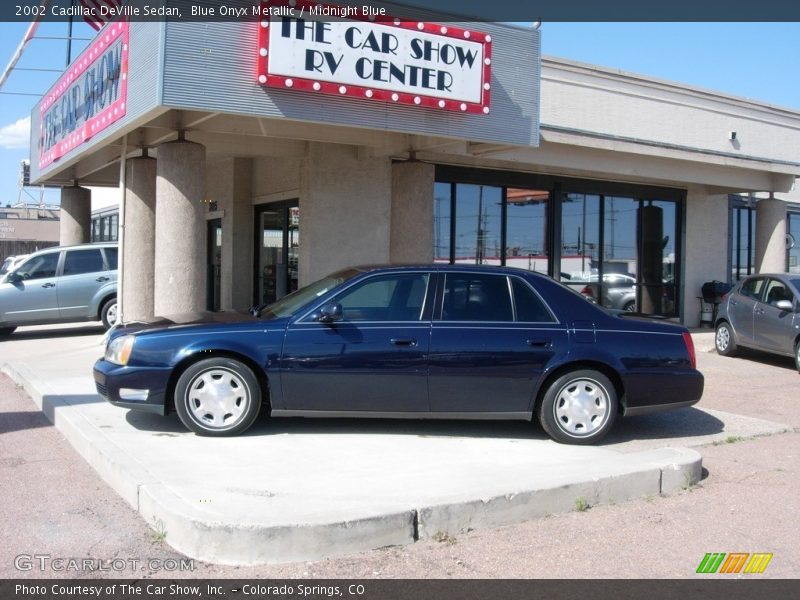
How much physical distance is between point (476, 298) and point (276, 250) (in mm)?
8605

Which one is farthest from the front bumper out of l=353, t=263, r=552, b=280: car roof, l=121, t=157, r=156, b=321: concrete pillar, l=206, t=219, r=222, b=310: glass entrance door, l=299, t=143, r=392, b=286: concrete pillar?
l=206, t=219, r=222, b=310: glass entrance door

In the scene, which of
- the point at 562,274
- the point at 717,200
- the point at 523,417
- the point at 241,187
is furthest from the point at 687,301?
the point at 523,417

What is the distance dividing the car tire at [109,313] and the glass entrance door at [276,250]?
8.66 ft

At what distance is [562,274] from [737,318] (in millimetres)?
3857

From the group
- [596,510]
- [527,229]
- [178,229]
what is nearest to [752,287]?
[527,229]

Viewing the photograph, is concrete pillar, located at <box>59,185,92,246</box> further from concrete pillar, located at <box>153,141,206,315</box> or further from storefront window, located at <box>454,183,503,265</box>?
storefront window, located at <box>454,183,503,265</box>

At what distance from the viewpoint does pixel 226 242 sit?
1597 centimetres

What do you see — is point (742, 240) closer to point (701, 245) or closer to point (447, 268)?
point (701, 245)

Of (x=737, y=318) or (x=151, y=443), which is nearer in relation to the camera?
(x=151, y=443)

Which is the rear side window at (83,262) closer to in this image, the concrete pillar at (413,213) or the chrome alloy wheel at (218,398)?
the concrete pillar at (413,213)

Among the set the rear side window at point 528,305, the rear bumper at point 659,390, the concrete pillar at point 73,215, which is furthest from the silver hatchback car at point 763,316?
the concrete pillar at point 73,215

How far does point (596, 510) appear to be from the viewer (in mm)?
5625

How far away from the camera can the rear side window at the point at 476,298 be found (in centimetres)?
722

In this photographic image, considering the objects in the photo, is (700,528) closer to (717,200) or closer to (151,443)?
(151,443)
